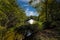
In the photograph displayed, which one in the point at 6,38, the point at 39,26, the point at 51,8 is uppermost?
the point at 51,8

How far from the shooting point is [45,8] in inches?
316

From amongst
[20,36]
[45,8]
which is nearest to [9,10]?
[45,8]

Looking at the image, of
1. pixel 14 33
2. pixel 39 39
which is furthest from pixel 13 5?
pixel 39 39

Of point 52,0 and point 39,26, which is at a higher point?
point 52,0

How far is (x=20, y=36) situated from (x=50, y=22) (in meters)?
1.21

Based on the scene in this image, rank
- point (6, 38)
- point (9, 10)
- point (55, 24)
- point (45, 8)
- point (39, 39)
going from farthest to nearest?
point (9, 10), point (45, 8), point (6, 38), point (55, 24), point (39, 39)

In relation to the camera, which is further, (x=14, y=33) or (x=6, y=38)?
(x=6, y=38)

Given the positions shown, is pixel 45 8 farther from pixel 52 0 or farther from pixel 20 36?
pixel 20 36

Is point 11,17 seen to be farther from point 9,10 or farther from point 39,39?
point 39,39

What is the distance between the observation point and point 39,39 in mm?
6273

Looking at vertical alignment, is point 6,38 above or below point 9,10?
below

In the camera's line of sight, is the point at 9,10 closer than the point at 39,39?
No

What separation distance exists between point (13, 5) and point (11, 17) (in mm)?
1069

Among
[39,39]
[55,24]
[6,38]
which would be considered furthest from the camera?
[6,38]
